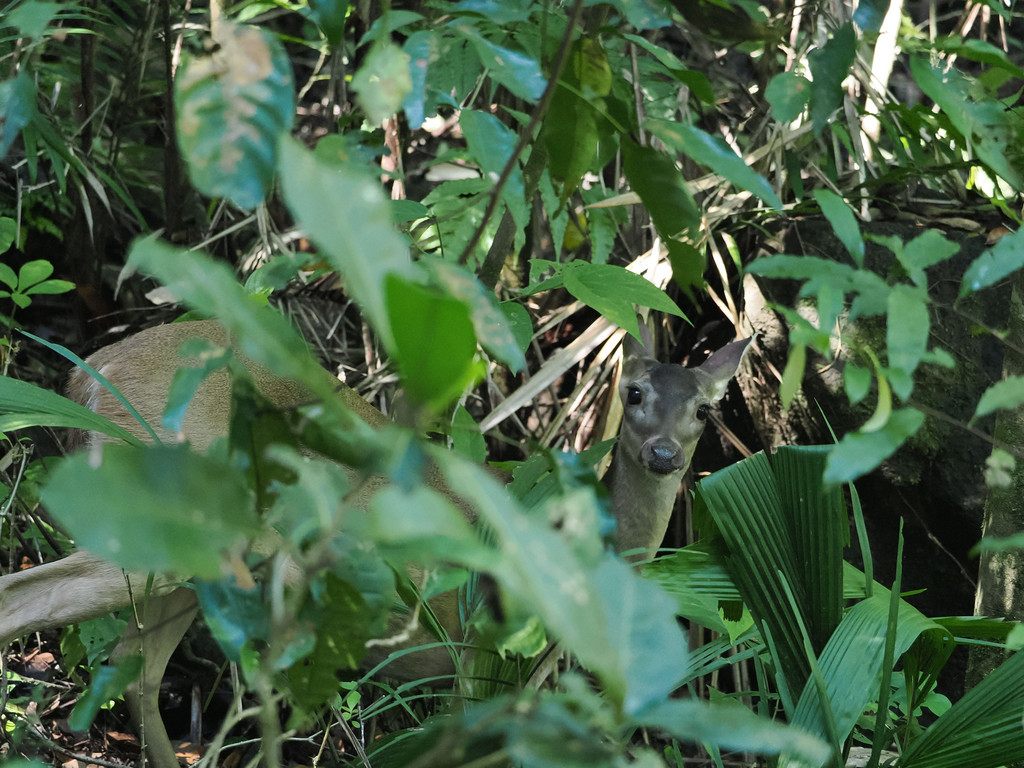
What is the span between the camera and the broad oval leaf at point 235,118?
3.24 feet

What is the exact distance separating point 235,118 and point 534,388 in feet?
9.35

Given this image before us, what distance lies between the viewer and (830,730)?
193 centimetres

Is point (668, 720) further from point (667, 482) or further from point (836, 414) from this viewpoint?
point (836, 414)

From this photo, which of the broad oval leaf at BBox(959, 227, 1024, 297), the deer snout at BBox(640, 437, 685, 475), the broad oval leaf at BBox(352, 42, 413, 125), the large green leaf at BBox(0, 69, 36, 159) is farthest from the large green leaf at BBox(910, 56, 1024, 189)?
the deer snout at BBox(640, 437, 685, 475)

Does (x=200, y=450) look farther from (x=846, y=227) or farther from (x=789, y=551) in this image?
(x=846, y=227)

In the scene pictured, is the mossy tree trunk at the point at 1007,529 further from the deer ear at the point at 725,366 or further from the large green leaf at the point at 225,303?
the large green leaf at the point at 225,303

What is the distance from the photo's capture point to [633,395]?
156 inches

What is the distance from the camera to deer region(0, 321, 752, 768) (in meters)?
3.18

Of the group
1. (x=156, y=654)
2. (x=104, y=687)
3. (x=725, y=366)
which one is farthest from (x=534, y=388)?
(x=104, y=687)

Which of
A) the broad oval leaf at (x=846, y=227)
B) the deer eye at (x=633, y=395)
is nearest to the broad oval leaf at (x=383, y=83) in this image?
the broad oval leaf at (x=846, y=227)

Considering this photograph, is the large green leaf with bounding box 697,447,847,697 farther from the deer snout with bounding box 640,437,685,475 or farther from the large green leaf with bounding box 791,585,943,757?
the deer snout with bounding box 640,437,685,475

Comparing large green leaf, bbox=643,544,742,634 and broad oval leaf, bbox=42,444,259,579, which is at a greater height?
broad oval leaf, bbox=42,444,259,579

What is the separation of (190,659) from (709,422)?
2.63 m

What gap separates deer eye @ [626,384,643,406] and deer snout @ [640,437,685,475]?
→ 0.24 m
